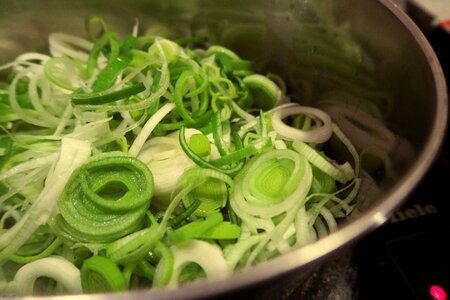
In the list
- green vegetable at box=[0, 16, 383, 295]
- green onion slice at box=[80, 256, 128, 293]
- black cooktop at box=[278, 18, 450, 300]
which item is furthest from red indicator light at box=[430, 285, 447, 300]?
green onion slice at box=[80, 256, 128, 293]

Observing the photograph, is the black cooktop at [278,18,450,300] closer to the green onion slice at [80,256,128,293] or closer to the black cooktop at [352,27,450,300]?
the black cooktop at [352,27,450,300]

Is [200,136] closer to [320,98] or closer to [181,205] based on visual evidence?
[181,205]

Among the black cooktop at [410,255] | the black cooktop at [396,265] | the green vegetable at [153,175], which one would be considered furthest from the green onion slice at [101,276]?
the black cooktop at [410,255]

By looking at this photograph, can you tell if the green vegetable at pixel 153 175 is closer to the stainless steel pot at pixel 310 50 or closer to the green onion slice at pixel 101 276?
the green onion slice at pixel 101 276

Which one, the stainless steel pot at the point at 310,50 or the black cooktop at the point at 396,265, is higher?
the stainless steel pot at the point at 310,50

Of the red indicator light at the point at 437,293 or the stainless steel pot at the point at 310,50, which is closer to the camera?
the stainless steel pot at the point at 310,50

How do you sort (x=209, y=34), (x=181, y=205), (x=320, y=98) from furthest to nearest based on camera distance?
1. (x=209, y=34)
2. (x=320, y=98)
3. (x=181, y=205)

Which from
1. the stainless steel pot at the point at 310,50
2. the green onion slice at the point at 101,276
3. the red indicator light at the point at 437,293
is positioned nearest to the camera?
the stainless steel pot at the point at 310,50

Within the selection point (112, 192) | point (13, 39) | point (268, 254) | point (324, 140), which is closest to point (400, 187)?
point (268, 254)
